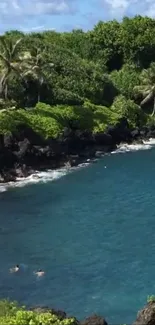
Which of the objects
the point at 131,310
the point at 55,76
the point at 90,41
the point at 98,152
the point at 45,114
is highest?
the point at 90,41

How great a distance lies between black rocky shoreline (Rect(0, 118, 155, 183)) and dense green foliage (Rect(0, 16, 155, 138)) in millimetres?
1851

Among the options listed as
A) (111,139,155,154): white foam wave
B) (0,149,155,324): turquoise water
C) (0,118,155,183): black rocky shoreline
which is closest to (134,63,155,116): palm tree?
(0,118,155,183): black rocky shoreline

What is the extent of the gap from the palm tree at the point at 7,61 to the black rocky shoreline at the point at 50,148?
9578 millimetres

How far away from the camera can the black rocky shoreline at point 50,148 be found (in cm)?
9250

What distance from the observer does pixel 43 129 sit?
103 meters

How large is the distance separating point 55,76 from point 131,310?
8240 cm

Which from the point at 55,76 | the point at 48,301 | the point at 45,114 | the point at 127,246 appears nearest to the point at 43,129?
the point at 45,114

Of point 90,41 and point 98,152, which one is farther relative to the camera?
point 90,41

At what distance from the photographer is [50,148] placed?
97.6 metres

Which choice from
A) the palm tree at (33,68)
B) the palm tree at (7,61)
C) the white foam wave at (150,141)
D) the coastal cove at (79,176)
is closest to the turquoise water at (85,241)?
the coastal cove at (79,176)

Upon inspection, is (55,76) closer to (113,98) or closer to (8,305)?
(113,98)

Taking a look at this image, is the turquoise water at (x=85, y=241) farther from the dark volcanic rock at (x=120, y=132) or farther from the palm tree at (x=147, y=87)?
the palm tree at (x=147, y=87)

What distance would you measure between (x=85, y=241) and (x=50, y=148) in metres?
35.4

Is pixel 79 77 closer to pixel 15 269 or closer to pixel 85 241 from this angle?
pixel 85 241
